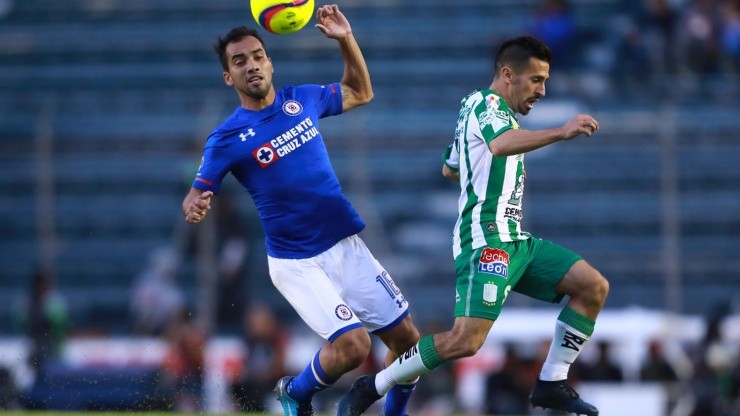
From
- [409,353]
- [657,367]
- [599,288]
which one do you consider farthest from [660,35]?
[409,353]

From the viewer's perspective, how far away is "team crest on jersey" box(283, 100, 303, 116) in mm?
9023

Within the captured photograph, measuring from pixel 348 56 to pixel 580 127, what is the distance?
6.71 ft

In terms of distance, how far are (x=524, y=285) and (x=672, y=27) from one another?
9779mm

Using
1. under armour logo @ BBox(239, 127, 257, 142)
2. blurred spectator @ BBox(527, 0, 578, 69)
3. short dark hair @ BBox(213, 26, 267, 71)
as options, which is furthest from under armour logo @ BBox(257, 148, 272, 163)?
blurred spectator @ BBox(527, 0, 578, 69)

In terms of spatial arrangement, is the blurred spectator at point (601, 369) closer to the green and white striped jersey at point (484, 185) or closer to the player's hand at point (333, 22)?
the green and white striped jersey at point (484, 185)

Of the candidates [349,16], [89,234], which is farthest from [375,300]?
[349,16]

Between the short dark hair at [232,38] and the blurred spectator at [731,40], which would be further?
the blurred spectator at [731,40]

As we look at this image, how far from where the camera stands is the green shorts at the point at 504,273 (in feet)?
28.4

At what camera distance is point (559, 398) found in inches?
354

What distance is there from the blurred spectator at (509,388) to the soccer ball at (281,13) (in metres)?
5.63

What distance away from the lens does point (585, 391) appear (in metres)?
14.1

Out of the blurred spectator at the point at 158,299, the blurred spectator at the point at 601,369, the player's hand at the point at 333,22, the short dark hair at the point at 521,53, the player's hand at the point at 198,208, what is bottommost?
the blurred spectator at the point at 601,369

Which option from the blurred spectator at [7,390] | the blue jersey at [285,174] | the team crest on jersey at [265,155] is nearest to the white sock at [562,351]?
the blue jersey at [285,174]

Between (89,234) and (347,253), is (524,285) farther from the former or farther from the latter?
(89,234)
